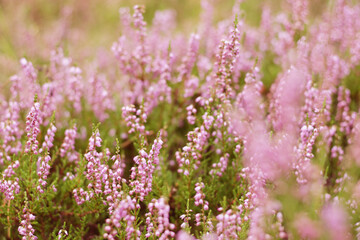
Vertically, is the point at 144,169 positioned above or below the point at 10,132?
below

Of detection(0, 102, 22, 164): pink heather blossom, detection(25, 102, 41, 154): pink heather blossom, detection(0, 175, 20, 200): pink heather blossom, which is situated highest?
detection(0, 102, 22, 164): pink heather blossom

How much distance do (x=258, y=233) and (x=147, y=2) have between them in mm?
9019

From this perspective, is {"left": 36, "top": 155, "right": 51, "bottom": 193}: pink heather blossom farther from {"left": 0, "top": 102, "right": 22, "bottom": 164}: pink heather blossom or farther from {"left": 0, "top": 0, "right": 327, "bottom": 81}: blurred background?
{"left": 0, "top": 0, "right": 327, "bottom": 81}: blurred background

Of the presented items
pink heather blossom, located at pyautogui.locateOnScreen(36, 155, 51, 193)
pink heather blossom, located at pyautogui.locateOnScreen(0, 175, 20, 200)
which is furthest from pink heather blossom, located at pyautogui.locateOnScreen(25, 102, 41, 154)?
pink heather blossom, located at pyautogui.locateOnScreen(0, 175, 20, 200)

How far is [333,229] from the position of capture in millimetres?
1643

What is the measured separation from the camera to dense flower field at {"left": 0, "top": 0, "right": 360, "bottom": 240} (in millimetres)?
2283

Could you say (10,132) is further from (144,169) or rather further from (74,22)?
(74,22)

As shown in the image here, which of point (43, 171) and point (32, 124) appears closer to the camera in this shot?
point (32, 124)

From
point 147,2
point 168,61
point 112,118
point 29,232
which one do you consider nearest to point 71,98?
point 112,118

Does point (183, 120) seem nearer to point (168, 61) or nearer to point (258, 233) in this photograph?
point (168, 61)

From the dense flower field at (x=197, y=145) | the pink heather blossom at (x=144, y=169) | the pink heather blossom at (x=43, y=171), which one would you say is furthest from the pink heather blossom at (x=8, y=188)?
the pink heather blossom at (x=144, y=169)

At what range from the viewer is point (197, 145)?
102 inches

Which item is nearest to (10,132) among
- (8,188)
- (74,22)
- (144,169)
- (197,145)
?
(8,188)

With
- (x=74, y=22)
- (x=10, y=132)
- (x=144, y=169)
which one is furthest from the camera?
(x=74, y=22)
